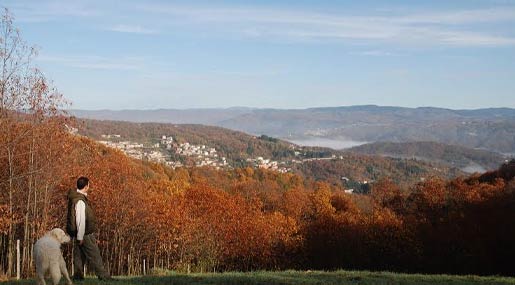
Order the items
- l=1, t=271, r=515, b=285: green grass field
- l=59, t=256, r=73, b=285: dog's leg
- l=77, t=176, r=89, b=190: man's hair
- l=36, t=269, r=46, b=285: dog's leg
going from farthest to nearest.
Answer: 1. l=1, t=271, r=515, b=285: green grass field
2. l=77, t=176, r=89, b=190: man's hair
3. l=59, t=256, r=73, b=285: dog's leg
4. l=36, t=269, r=46, b=285: dog's leg

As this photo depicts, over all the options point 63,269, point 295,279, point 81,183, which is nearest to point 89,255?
point 63,269

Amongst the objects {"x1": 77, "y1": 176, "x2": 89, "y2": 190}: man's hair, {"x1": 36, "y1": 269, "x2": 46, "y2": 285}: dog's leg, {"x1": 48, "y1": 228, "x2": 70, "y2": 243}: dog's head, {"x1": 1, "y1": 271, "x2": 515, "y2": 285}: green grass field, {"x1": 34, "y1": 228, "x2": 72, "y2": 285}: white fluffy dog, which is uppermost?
{"x1": 77, "y1": 176, "x2": 89, "y2": 190}: man's hair

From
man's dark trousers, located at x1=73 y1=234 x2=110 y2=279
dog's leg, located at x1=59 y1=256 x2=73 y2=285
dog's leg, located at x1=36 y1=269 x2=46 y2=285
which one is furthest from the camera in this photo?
man's dark trousers, located at x1=73 y1=234 x2=110 y2=279

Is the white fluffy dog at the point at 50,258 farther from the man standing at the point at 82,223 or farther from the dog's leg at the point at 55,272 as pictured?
the man standing at the point at 82,223

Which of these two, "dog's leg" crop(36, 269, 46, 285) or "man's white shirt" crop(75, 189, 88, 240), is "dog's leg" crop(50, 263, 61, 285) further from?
"man's white shirt" crop(75, 189, 88, 240)

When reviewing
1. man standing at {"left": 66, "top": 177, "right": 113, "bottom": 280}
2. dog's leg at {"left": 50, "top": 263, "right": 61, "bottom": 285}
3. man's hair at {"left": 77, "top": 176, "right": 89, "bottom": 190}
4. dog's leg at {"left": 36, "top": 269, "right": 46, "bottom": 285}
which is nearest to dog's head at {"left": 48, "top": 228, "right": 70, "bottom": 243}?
man standing at {"left": 66, "top": 177, "right": 113, "bottom": 280}

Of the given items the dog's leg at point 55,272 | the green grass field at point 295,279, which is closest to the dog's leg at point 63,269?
the dog's leg at point 55,272
